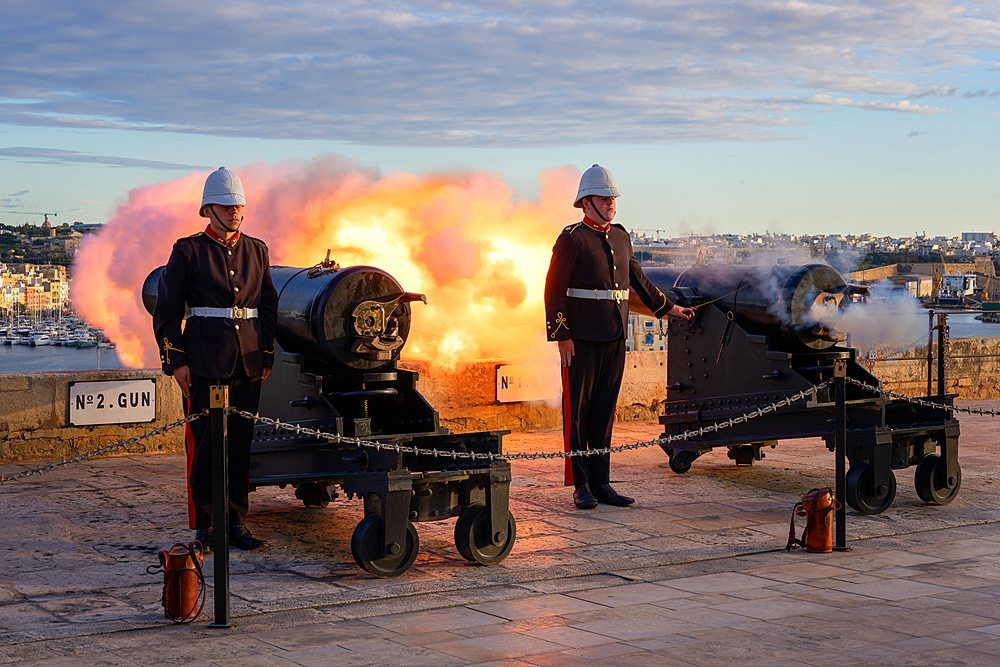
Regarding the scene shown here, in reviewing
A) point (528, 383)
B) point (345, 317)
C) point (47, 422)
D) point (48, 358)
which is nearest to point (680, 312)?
point (345, 317)

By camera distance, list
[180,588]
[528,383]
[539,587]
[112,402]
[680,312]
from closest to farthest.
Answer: [180,588], [539,587], [680,312], [112,402], [528,383]

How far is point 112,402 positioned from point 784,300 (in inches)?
211

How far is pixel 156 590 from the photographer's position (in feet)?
17.0

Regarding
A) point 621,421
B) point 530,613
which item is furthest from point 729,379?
point 530,613

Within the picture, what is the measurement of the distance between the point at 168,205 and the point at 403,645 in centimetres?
810

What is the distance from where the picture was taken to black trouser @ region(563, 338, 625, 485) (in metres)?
7.56

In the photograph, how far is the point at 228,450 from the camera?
625 centimetres

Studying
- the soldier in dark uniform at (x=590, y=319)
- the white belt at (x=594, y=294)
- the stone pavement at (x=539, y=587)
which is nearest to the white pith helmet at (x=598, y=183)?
the soldier in dark uniform at (x=590, y=319)

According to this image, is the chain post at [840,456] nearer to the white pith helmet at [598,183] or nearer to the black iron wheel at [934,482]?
the black iron wheel at [934,482]

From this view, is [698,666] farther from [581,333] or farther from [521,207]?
[521,207]

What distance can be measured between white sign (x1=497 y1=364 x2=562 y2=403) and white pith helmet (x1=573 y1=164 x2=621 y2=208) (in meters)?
3.62

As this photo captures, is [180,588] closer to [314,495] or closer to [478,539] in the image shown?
[478,539]

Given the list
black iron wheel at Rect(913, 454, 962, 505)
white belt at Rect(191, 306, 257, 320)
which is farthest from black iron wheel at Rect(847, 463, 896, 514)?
white belt at Rect(191, 306, 257, 320)

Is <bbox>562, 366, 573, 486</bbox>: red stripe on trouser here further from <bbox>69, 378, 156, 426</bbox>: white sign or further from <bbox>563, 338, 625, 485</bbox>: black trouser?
<bbox>69, 378, 156, 426</bbox>: white sign
